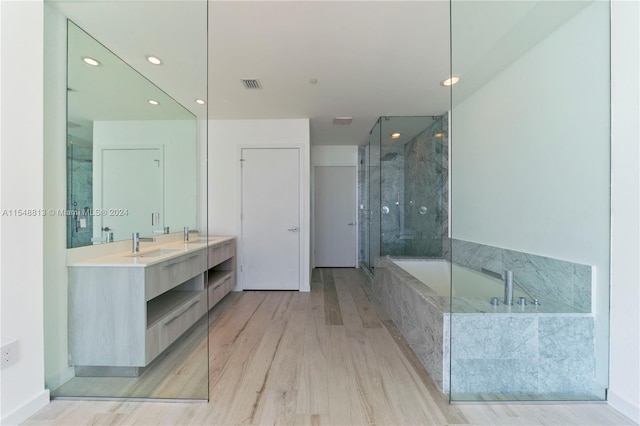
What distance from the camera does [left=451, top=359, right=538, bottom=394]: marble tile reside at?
5.52 feet

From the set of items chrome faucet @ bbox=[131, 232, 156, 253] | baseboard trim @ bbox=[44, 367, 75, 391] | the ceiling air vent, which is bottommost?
baseboard trim @ bbox=[44, 367, 75, 391]

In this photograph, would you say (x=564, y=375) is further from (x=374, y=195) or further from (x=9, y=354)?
(x=374, y=195)

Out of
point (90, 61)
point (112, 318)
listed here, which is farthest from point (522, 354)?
point (90, 61)

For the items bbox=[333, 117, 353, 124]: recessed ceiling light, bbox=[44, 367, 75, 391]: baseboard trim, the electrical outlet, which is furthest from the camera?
bbox=[333, 117, 353, 124]: recessed ceiling light

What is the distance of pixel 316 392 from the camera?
5.57 feet

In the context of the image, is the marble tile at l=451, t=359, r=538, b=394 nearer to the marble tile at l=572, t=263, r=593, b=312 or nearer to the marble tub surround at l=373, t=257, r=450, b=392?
the marble tub surround at l=373, t=257, r=450, b=392

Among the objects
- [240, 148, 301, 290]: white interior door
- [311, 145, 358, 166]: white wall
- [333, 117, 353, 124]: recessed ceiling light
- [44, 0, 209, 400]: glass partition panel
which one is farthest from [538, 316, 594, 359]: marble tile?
[311, 145, 358, 166]: white wall

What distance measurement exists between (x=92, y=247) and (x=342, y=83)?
8.19ft

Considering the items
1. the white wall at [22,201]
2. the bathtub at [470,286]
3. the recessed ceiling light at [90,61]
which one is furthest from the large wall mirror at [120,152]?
the bathtub at [470,286]

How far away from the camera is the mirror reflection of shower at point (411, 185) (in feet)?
11.8

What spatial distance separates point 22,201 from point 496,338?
276 cm

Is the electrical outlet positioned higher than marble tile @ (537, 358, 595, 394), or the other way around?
the electrical outlet
